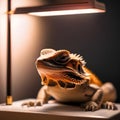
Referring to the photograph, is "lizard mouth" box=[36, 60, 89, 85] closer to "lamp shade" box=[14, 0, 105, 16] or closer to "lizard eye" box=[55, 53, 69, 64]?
"lizard eye" box=[55, 53, 69, 64]

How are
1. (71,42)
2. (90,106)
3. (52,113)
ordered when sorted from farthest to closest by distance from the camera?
(71,42) → (90,106) → (52,113)

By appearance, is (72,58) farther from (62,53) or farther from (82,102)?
(82,102)

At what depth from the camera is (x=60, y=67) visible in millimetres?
1655

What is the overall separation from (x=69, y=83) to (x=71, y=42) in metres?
0.53

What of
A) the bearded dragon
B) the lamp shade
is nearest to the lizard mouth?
the bearded dragon

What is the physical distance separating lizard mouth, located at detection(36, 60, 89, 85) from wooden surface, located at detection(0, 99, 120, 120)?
0.14 metres

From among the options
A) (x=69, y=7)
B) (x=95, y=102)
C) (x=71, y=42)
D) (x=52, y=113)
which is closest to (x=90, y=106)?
(x=95, y=102)

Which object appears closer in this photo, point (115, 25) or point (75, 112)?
point (75, 112)

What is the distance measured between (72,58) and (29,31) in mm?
541

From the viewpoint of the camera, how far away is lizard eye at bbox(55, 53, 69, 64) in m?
1.67

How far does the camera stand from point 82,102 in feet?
6.15

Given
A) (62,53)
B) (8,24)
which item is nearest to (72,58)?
(62,53)

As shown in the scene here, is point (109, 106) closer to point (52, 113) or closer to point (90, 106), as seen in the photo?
point (90, 106)

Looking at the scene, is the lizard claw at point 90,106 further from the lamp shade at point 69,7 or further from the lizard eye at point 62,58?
the lamp shade at point 69,7
